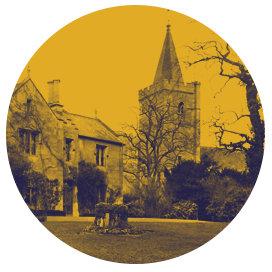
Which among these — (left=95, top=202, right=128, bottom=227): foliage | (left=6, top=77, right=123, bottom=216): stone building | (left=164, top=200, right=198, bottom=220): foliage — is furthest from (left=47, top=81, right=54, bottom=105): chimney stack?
(left=164, top=200, right=198, bottom=220): foliage

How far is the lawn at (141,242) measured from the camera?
1188cm

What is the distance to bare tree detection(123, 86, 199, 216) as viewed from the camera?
12406 millimetres

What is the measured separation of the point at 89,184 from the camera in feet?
40.6

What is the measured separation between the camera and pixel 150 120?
12.6 metres

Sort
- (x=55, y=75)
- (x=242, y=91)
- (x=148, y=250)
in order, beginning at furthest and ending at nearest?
(x=242, y=91) < (x=55, y=75) < (x=148, y=250)

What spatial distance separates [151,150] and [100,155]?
1333 mm

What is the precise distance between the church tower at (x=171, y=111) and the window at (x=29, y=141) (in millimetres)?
2834

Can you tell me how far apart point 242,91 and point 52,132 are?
5.41m

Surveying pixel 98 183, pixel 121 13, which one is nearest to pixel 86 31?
pixel 121 13

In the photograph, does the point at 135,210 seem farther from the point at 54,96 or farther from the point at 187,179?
the point at 54,96

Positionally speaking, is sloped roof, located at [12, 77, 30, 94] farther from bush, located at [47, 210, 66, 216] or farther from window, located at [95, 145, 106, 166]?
bush, located at [47, 210, 66, 216]

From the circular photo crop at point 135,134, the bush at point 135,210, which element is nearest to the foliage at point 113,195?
the circular photo crop at point 135,134

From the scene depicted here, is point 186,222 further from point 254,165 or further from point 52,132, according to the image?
point 52,132

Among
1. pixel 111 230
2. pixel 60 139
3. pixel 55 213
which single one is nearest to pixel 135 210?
pixel 111 230
